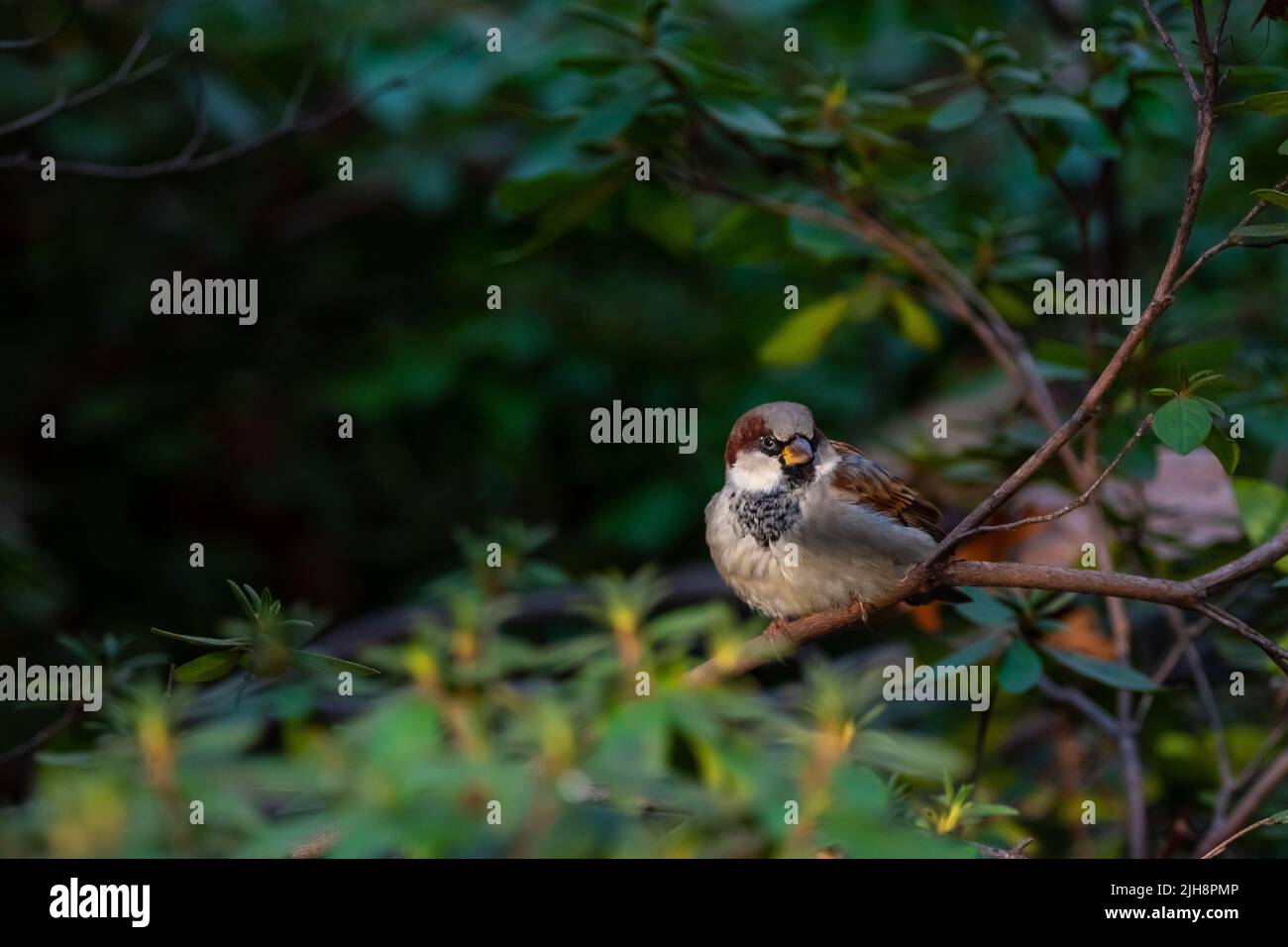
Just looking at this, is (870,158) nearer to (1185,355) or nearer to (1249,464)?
(1185,355)

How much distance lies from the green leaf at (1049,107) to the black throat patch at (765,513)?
0.82m

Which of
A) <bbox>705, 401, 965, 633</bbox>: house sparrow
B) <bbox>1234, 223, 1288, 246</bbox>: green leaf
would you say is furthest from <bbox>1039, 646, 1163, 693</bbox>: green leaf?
<bbox>1234, 223, 1288, 246</bbox>: green leaf

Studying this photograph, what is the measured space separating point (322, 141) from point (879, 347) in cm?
220

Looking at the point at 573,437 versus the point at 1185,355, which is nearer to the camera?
the point at 1185,355

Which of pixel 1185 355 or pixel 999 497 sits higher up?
pixel 1185 355

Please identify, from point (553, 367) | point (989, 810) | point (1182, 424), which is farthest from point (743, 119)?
point (553, 367)

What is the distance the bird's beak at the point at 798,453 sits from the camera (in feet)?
7.89

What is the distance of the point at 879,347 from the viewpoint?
190 inches

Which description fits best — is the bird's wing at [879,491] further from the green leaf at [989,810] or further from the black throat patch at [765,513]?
the green leaf at [989,810]

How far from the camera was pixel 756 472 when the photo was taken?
2490mm

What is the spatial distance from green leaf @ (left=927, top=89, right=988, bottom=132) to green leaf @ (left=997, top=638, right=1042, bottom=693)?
1003 millimetres

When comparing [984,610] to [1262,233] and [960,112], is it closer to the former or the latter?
[1262,233]

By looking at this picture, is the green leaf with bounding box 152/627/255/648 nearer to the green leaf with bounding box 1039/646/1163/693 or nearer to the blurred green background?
the blurred green background
